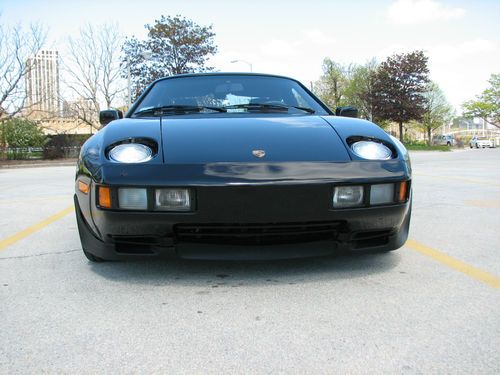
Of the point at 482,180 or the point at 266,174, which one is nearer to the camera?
the point at 266,174

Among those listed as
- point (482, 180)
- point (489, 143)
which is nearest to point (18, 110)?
point (482, 180)

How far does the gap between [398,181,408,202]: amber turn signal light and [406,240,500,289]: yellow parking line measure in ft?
1.96

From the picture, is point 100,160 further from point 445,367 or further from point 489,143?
point 489,143

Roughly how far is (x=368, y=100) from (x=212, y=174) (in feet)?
137

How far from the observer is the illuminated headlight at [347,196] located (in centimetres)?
212

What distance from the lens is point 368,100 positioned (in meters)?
A: 41.4

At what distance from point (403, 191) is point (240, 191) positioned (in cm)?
87

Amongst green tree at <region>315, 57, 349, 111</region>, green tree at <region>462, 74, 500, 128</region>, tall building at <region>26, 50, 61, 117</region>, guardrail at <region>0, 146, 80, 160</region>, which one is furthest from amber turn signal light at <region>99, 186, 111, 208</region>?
green tree at <region>462, 74, 500, 128</region>

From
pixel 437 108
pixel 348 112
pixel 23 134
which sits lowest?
pixel 348 112

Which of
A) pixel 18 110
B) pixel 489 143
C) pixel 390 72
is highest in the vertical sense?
pixel 390 72

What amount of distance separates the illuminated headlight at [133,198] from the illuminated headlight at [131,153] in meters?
0.17

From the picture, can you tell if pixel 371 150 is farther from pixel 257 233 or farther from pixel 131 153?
pixel 131 153

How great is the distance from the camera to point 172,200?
6.78 ft

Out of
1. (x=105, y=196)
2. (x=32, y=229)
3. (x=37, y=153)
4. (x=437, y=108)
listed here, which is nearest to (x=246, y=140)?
(x=105, y=196)
